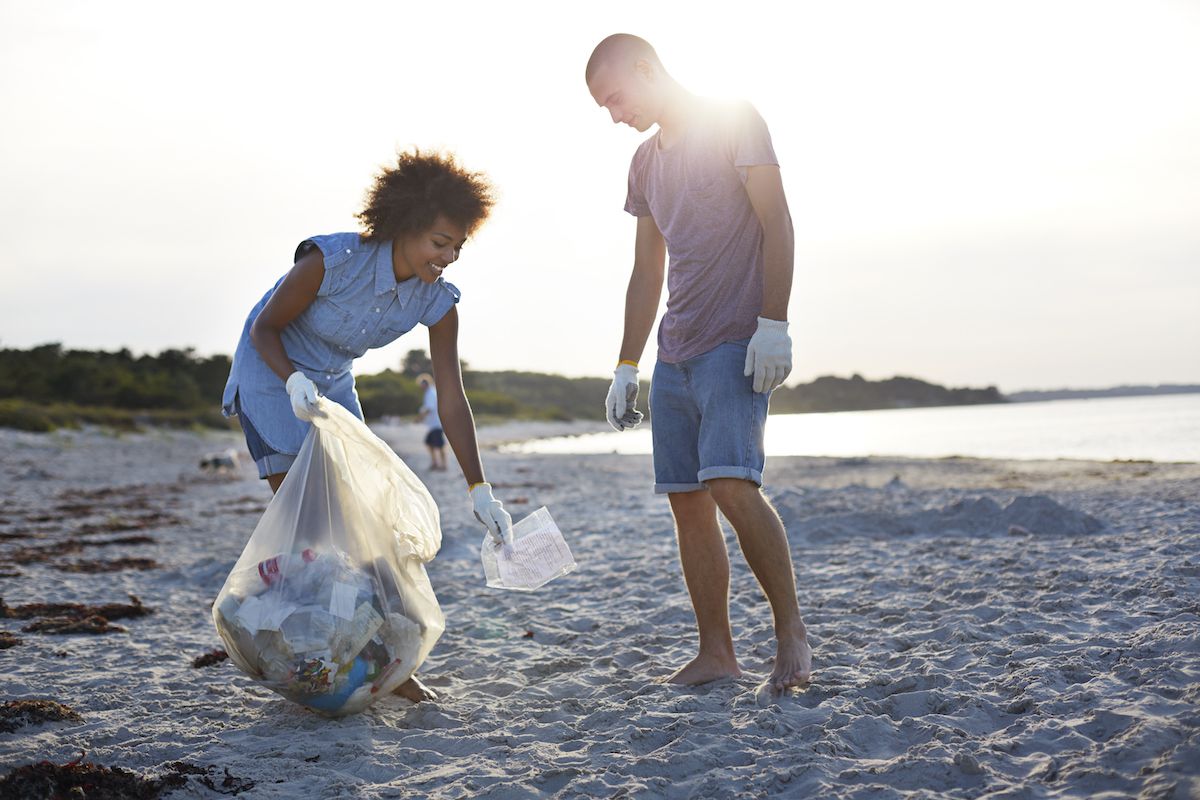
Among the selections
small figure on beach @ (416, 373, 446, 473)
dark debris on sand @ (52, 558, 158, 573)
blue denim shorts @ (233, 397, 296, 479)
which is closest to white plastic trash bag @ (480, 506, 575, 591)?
blue denim shorts @ (233, 397, 296, 479)

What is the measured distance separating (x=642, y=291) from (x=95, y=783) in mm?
2140

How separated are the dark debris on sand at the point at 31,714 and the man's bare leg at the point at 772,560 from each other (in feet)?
6.67

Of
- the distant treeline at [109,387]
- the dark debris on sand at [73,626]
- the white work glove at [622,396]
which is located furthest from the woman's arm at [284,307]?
the distant treeline at [109,387]

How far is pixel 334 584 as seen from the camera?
2.41m

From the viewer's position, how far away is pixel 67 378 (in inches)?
1217

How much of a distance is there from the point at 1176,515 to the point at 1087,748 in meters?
4.17

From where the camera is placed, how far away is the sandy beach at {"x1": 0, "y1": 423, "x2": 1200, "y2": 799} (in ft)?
6.53

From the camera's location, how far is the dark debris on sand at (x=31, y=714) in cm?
243

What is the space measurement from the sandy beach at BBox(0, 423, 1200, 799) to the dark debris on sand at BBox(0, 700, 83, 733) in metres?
0.02

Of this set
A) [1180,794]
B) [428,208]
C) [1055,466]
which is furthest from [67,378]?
[1180,794]

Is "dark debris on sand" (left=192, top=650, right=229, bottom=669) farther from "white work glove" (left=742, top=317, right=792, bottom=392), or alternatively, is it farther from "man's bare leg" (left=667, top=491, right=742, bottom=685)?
"white work glove" (left=742, top=317, right=792, bottom=392)

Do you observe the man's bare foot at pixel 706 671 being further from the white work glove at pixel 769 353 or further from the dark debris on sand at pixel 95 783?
the dark debris on sand at pixel 95 783

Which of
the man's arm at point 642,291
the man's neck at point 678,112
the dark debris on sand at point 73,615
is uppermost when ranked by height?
the man's neck at point 678,112

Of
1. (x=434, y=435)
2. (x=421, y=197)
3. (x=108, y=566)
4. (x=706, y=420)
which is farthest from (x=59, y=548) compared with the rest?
(x=434, y=435)
